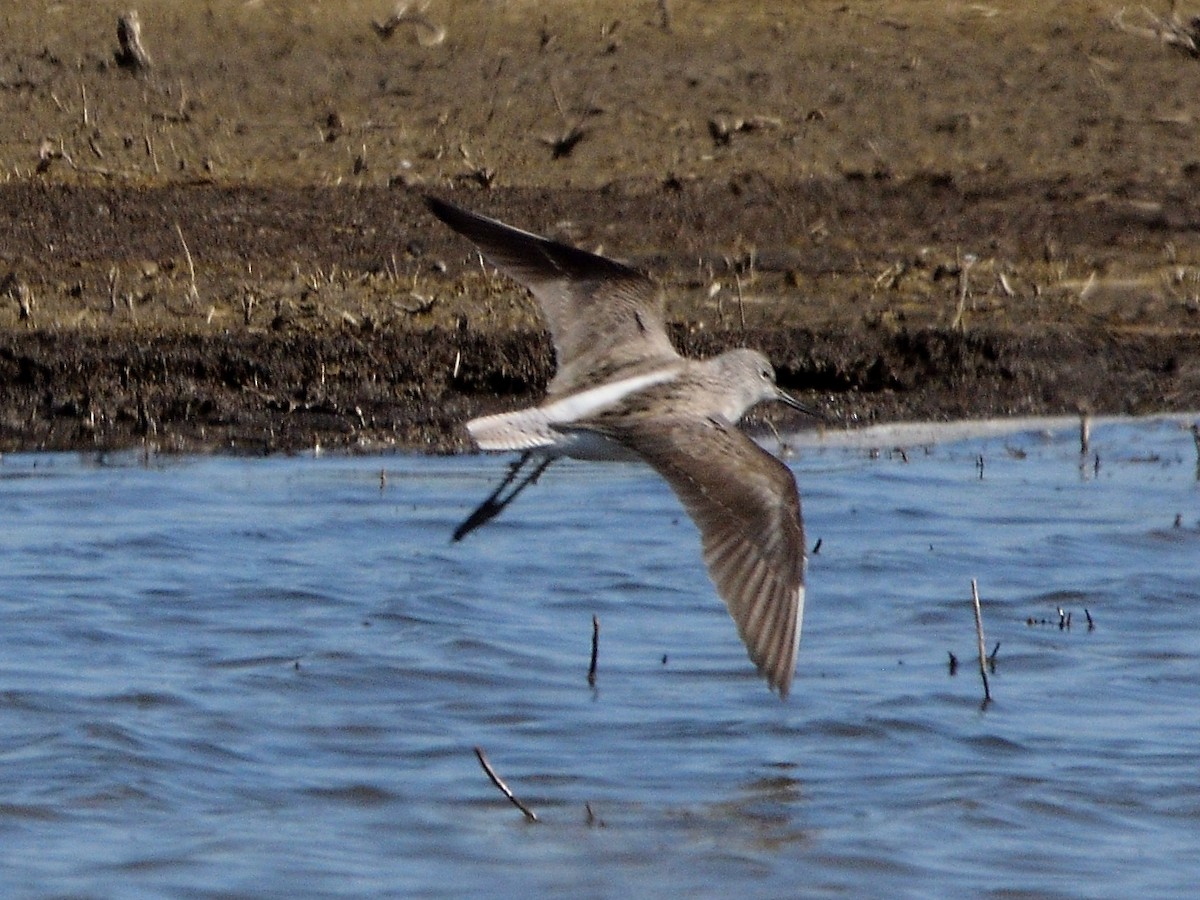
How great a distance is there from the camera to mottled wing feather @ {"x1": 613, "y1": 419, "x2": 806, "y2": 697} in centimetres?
516

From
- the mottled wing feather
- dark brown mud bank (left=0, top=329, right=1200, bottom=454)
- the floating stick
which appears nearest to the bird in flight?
the mottled wing feather

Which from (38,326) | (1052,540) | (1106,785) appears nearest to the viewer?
(1106,785)

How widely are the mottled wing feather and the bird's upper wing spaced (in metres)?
0.81

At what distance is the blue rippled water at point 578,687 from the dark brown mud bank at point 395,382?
0.23m

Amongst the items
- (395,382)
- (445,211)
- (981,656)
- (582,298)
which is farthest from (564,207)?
(981,656)

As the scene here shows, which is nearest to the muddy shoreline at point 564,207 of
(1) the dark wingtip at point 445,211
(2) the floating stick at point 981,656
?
(1) the dark wingtip at point 445,211

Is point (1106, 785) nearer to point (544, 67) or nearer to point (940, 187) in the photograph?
point (940, 187)

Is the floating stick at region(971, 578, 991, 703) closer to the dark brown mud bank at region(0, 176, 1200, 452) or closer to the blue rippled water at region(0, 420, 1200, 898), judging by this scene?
the blue rippled water at region(0, 420, 1200, 898)

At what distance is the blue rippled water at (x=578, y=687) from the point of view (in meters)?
5.35

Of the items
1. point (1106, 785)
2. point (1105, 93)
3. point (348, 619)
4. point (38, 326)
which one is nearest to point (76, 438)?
point (38, 326)

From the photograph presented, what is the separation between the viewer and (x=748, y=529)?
5.32 m

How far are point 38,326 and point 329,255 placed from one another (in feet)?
5.68

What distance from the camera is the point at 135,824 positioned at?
5469 millimetres

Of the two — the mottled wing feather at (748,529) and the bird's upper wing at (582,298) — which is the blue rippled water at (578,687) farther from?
the bird's upper wing at (582,298)
